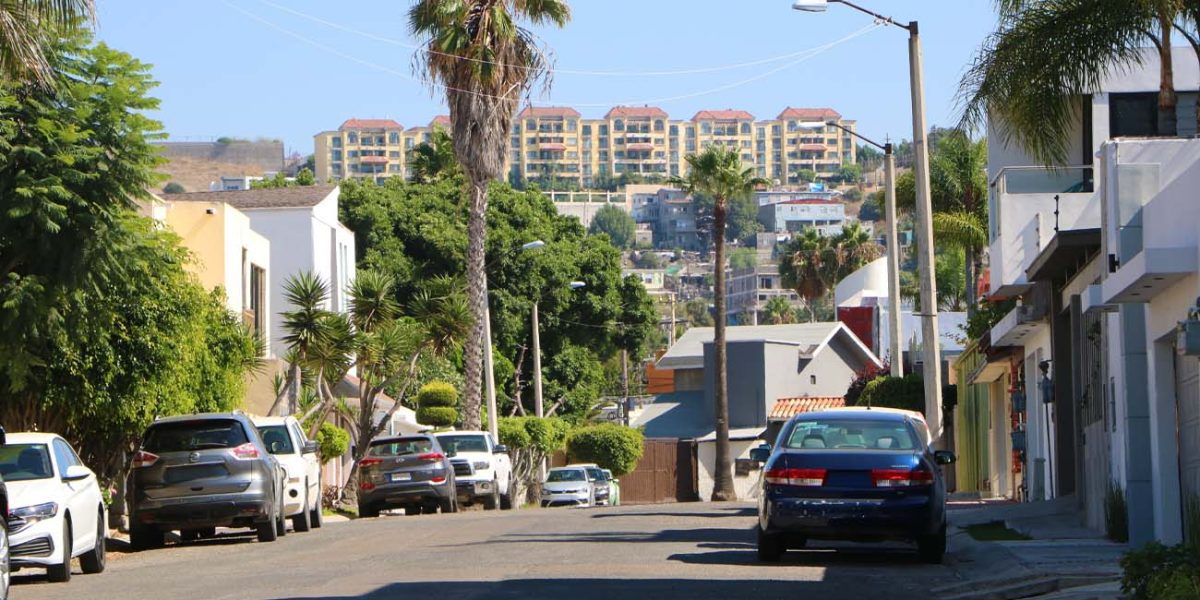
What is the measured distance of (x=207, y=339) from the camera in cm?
2923

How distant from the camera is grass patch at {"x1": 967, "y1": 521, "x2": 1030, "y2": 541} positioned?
21.2 metres

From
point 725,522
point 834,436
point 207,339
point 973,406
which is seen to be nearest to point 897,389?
point 973,406

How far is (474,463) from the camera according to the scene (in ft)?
130

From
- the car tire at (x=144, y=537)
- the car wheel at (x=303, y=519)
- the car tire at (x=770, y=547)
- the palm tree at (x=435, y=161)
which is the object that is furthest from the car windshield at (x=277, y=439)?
the palm tree at (x=435, y=161)

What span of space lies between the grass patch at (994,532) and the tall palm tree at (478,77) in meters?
23.2

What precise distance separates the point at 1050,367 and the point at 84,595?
19.2 metres

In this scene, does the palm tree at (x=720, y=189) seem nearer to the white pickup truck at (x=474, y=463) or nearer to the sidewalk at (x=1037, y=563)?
the white pickup truck at (x=474, y=463)

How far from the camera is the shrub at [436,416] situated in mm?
51750

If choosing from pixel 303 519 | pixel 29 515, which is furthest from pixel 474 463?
pixel 29 515

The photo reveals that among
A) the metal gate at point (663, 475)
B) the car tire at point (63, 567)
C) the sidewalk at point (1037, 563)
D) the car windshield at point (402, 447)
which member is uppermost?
the car windshield at point (402, 447)

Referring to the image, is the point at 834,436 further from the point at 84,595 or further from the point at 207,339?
the point at 207,339

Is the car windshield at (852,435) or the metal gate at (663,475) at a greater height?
the car windshield at (852,435)

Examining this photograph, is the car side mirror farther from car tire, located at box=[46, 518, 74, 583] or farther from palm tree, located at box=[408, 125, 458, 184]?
palm tree, located at box=[408, 125, 458, 184]

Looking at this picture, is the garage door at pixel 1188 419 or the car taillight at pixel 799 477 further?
the car taillight at pixel 799 477
